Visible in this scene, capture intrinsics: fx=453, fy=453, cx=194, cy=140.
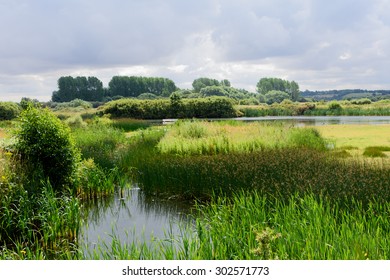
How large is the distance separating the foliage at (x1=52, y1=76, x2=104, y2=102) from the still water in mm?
42186

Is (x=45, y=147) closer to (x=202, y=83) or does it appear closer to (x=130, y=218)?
(x=130, y=218)

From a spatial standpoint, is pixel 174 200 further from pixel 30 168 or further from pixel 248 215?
pixel 248 215

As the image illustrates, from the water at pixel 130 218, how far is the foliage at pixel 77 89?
1661 inches

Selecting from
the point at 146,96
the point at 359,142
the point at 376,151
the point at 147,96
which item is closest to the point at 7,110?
the point at 146,96

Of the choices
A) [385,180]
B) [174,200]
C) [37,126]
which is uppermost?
[37,126]

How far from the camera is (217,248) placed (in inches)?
207

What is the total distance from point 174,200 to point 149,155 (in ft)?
11.4

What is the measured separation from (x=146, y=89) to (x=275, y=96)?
69.8ft

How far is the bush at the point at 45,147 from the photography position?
946 cm

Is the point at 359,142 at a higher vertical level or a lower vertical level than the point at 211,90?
lower

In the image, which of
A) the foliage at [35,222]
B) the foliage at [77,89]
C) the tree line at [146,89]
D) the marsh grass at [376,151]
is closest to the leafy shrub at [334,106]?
the tree line at [146,89]

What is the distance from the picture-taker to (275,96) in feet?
226

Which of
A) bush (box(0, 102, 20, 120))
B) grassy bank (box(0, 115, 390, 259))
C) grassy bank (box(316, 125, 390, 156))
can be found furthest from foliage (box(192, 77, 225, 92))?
grassy bank (box(0, 115, 390, 259))

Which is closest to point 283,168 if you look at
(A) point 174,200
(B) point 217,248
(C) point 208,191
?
(C) point 208,191
